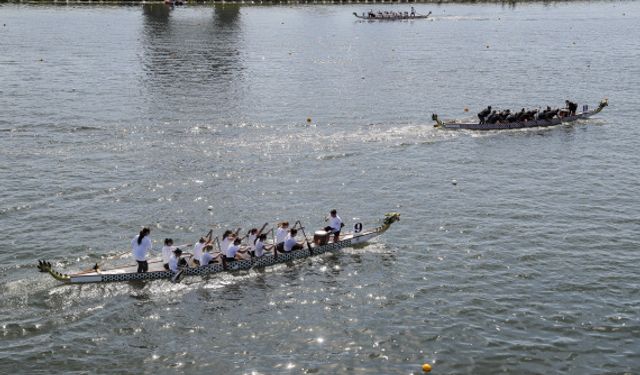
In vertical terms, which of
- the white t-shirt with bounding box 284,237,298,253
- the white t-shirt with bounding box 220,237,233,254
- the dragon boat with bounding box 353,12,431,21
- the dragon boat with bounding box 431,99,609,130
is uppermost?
the dragon boat with bounding box 353,12,431,21

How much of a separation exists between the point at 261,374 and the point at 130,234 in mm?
15575

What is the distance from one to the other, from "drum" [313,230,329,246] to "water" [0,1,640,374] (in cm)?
96

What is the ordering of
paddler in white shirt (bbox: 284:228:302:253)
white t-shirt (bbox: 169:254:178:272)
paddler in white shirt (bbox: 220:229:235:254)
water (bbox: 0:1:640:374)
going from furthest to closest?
1. paddler in white shirt (bbox: 284:228:302:253)
2. paddler in white shirt (bbox: 220:229:235:254)
3. white t-shirt (bbox: 169:254:178:272)
4. water (bbox: 0:1:640:374)

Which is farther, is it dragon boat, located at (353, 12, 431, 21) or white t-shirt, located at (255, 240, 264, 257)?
dragon boat, located at (353, 12, 431, 21)

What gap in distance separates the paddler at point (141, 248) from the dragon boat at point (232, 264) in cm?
44

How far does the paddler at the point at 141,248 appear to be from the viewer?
32688 mm

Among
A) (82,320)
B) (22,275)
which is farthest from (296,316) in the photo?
(22,275)

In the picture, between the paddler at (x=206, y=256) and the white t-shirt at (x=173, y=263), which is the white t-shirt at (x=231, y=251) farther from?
the white t-shirt at (x=173, y=263)

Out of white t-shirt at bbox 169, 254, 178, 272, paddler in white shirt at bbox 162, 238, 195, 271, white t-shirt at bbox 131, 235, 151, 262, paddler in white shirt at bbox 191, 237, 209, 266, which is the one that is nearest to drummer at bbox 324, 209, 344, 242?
paddler in white shirt at bbox 191, 237, 209, 266

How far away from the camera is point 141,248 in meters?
32.8

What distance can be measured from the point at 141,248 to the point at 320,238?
9770mm

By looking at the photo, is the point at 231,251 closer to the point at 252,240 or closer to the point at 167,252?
the point at 252,240

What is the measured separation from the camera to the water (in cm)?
2870

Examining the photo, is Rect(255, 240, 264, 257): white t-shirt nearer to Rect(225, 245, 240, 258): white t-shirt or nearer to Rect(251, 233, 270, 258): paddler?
Rect(251, 233, 270, 258): paddler
